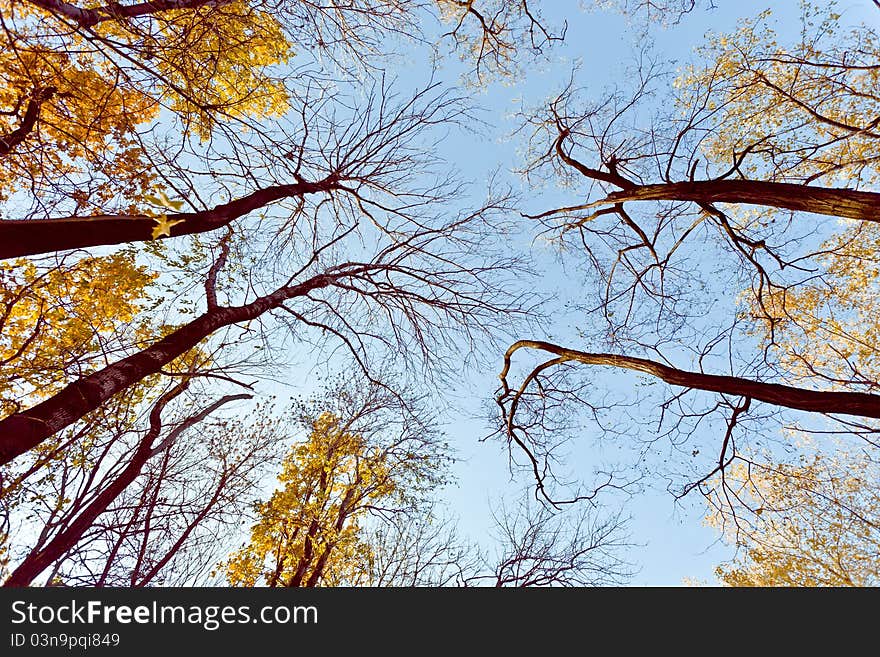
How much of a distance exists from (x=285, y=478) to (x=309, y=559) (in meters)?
2.00

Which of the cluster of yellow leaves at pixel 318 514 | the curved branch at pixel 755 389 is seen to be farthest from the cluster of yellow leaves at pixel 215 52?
the cluster of yellow leaves at pixel 318 514

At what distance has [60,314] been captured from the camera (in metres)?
4.28

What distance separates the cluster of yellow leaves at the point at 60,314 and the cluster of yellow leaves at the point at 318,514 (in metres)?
4.53

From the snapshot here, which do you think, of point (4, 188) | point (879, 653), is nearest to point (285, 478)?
point (4, 188)

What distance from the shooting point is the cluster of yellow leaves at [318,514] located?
8.53 m

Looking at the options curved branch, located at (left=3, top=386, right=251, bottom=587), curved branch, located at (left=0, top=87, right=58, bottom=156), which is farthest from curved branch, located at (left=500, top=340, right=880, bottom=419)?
curved branch, located at (left=0, top=87, right=58, bottom=156)

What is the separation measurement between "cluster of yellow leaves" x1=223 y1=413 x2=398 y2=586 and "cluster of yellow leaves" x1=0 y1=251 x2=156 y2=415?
4.53 meters

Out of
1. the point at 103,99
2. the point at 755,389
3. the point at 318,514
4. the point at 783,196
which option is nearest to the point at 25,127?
the point at 103,99

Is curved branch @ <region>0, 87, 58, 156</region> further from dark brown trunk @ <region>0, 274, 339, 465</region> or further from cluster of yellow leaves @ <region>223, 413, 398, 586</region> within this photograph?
cluster of yellow leaves @ <region>223, 413, 398, 586</region>

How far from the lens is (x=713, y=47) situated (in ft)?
17.3

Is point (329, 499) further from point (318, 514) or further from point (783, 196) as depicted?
point (783, 196)

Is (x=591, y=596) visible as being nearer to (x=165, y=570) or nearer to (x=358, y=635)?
(x=358, y=635)

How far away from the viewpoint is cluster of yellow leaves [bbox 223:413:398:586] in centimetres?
853

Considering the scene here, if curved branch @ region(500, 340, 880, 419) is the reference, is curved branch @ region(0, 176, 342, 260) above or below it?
above
